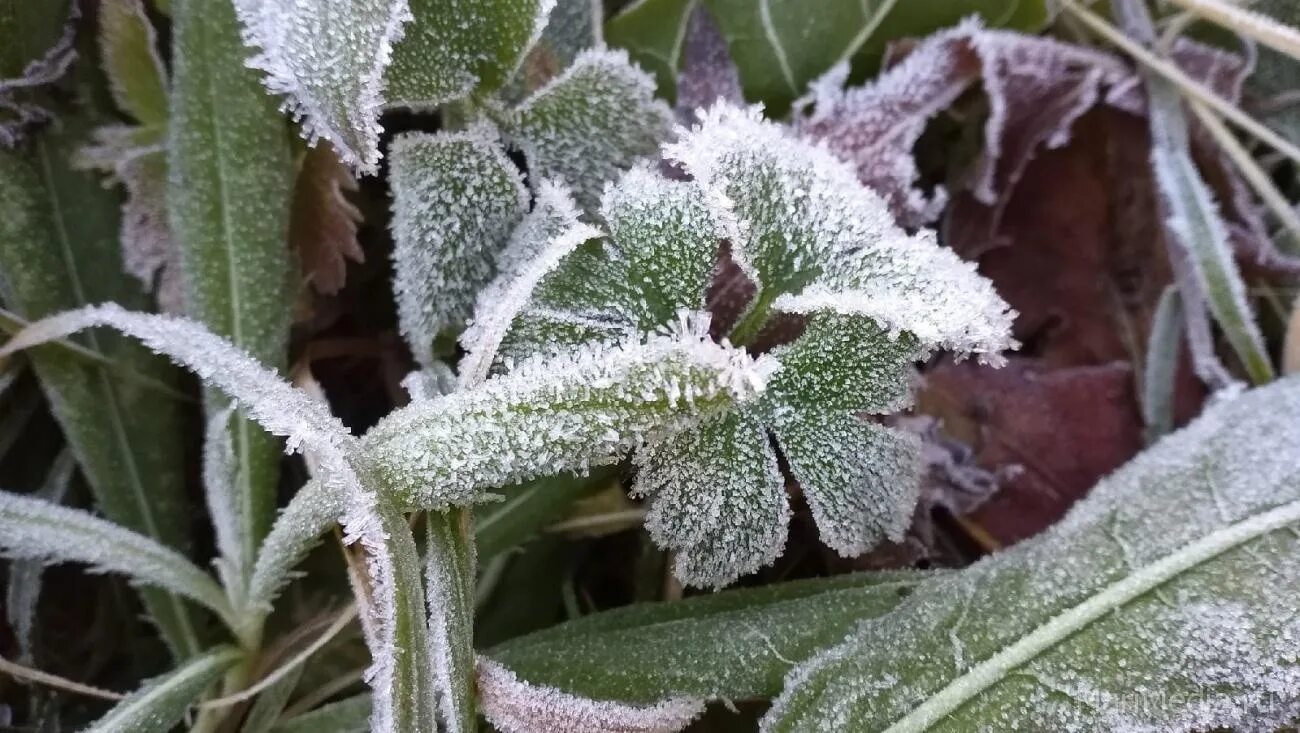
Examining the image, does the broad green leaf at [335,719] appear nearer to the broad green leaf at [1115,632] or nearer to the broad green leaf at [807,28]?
the broad green leaf at [1115,632]

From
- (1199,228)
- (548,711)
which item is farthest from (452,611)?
(1199,228)

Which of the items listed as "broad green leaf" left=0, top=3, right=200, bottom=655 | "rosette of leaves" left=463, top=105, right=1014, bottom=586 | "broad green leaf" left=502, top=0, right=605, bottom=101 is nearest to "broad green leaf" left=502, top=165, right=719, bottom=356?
"rosette of leaves" left=463, top=105, right=1014, bottom=586

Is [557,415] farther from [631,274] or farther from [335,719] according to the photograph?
[335,719]

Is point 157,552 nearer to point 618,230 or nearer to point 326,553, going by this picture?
point 326,553

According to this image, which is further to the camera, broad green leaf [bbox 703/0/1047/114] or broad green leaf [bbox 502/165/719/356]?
broad green leaf [bbox 703/0/1047/114]

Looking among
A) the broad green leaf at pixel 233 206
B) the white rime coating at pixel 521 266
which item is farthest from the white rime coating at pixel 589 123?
the broad green leaf at pixel 233 206

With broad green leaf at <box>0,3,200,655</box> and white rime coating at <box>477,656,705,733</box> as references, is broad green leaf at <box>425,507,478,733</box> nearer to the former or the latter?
white rime coating at <box>477,656,705,733</box>
